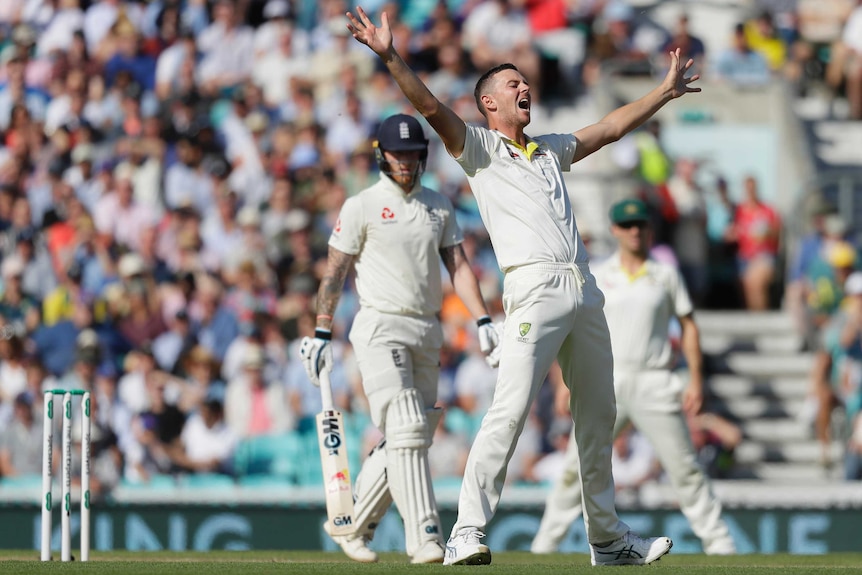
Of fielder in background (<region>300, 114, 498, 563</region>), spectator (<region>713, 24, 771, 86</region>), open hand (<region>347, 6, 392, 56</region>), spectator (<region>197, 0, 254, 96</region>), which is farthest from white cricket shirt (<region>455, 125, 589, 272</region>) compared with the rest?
spectator (<region>197, 0, 254, 96</region>)

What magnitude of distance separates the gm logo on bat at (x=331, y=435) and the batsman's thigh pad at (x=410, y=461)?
0.29 metres

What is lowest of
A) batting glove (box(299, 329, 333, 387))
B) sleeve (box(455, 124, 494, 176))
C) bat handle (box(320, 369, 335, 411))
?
bat handle (box(320, 369, 335, 411))

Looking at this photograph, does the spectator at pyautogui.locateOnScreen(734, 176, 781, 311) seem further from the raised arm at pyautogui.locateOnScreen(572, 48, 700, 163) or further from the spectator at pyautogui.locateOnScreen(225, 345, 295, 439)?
the raised arm at pyautogui.locateOnScreen(572, 48, 700, 163)

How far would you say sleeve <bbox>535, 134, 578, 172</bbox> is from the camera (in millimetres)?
7535

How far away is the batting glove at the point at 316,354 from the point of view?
8.43 meters

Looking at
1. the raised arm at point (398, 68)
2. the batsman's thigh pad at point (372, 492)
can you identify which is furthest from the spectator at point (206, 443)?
the raised arm at point (398, 68)

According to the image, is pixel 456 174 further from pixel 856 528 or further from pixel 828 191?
pixel 856 528

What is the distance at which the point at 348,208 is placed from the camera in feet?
27.9

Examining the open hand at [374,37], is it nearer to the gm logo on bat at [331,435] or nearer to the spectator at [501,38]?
the gm logo on bat at [331,435]

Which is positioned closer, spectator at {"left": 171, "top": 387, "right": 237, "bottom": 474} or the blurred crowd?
spectator at {"left": 171, "top": 387, "right": 237, "bottom": 474}

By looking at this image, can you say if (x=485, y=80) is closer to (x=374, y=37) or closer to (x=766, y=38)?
(x=374, y=37)

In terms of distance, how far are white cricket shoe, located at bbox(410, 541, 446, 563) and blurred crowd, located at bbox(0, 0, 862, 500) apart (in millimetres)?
4566

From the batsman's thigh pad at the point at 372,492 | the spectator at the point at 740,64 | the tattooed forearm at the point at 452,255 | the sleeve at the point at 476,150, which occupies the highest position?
the spectator at the point at 740,64

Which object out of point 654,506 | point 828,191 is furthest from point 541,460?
point 828,191
